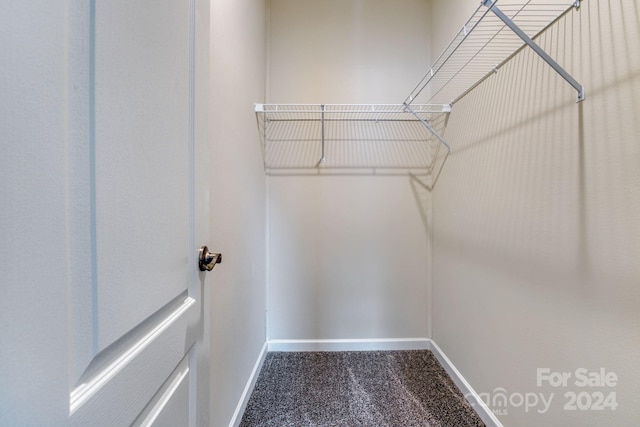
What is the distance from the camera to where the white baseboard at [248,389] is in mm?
1294

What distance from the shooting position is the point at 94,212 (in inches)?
14.9

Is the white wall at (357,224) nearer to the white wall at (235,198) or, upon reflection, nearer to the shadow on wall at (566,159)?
the white wall at (235,198)

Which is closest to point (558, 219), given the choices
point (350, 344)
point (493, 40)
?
point (493, 40)

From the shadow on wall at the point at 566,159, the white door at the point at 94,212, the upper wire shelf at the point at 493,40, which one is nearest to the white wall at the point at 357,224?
the upper wire shelf at the point at 493,40

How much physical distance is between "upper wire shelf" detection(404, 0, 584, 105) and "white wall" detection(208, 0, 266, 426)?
984mm

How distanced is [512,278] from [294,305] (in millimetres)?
1423

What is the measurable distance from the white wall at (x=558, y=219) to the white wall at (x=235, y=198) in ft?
4.18

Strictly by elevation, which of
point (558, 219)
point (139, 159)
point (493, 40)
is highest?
point (493, 40)

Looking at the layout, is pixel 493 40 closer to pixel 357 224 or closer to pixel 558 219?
pixel 558 219

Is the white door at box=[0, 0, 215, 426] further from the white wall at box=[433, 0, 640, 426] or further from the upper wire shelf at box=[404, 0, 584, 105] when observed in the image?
the white wall at box=[433, 0, 640, 426]

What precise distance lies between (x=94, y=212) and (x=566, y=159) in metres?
1.30

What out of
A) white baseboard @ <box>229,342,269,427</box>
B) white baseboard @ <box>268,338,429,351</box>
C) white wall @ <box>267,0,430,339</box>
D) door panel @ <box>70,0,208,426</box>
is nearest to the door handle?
door panel @ <box>70,0,208,426</box>

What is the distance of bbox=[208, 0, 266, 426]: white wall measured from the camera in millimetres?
1077

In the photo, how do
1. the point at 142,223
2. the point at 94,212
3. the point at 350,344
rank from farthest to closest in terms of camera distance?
the point at 350,344 < the point at 142,223 < the point at 94,212
